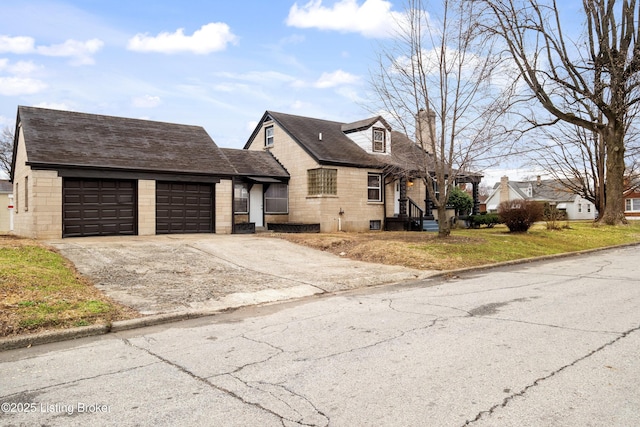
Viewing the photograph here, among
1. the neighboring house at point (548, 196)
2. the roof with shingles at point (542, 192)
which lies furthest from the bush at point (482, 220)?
the roof with shingles at point (542, 192)

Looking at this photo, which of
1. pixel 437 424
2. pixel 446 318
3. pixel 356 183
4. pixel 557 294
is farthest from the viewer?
pixel 356 183

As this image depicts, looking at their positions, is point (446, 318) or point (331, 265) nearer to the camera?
point (446, 318)

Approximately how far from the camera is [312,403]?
3639mm

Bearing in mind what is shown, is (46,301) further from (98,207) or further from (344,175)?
(344,175)

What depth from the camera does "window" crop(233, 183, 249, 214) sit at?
73.7 ft

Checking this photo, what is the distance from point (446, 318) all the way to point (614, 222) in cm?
2497

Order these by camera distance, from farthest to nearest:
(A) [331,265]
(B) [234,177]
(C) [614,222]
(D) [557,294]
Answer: (C) [614,222]
(B) [234,177]
(A) [331,265]
(D) [557,294]

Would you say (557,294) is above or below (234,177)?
below

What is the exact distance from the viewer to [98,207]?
57.4 ft

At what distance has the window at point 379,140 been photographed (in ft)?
82.8

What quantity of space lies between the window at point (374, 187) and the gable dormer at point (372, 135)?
5.79ft

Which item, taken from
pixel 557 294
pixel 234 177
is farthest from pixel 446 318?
pixel 234 177

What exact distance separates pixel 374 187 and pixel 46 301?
1906 cm

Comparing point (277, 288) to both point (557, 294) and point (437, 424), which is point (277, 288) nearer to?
point (557, 294)
